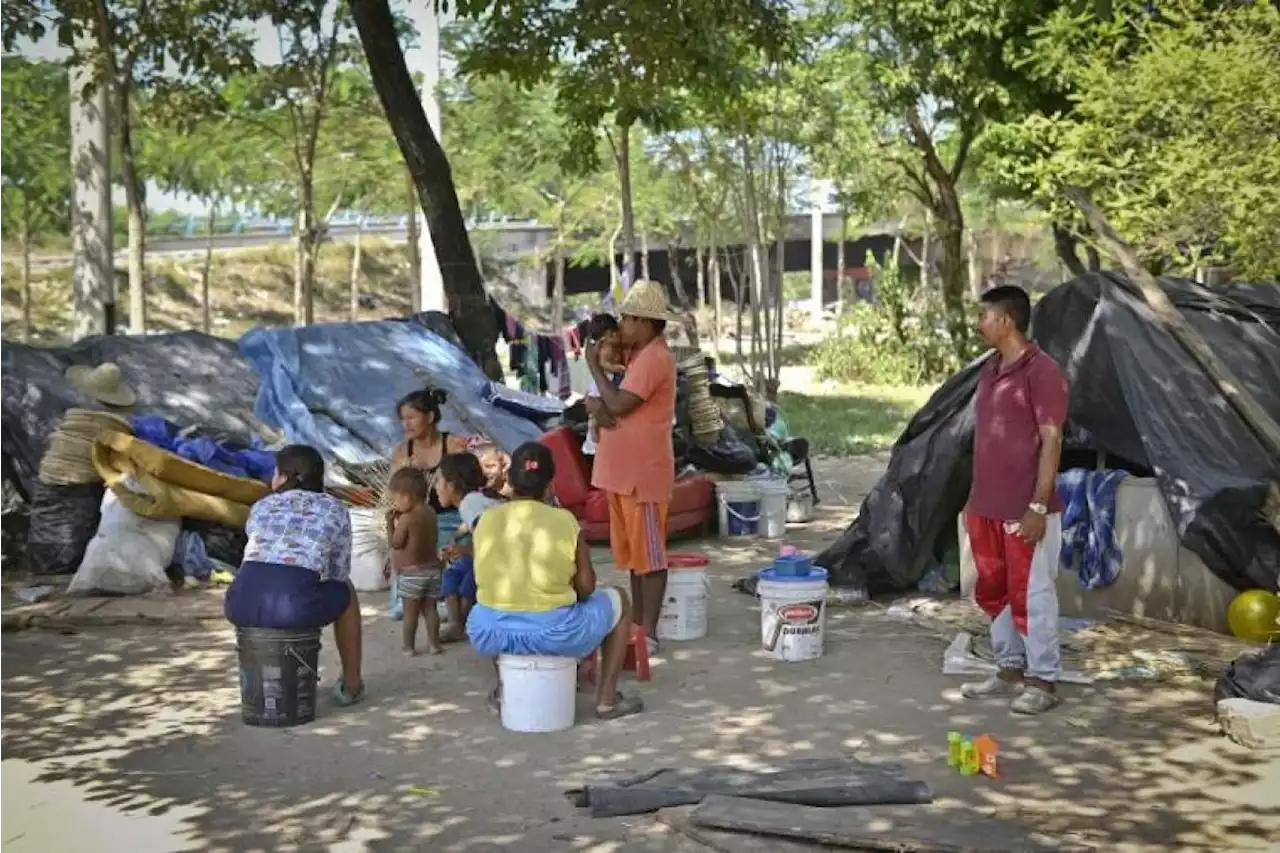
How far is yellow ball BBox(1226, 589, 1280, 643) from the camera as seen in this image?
7098 mm

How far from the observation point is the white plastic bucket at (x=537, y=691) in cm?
600

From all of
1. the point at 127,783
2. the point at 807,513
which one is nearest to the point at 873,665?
the point at 127,783

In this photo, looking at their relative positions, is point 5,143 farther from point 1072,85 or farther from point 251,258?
point 251,258

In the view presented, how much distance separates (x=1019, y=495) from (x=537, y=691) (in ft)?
6.84

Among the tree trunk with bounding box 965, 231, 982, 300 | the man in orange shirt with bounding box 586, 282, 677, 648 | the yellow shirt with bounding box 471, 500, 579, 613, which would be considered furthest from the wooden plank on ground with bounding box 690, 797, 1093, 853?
the tree trunk with bounding box 965, 231, 982, 300

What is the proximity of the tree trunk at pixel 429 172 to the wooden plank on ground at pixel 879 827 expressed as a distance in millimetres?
8625

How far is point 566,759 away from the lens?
5.72 metres

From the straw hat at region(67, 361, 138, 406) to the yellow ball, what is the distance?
6913 mm

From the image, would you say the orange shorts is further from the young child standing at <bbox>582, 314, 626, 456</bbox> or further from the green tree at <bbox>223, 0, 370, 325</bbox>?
the green tree at <bbox>223, 0, 370, 325</bbox>

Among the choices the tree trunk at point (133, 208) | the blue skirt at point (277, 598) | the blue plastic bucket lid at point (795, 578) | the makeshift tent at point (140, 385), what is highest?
the tree trunk at point (133, 208)

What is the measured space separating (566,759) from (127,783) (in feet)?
5.15

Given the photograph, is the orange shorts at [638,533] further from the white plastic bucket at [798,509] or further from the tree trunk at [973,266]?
the tree trunk at [973,266]

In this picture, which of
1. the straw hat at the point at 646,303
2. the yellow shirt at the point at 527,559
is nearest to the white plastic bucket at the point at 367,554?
the straw hat at the point at 646,303

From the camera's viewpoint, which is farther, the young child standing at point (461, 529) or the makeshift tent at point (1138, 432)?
the young child standing at point (461, 529)
